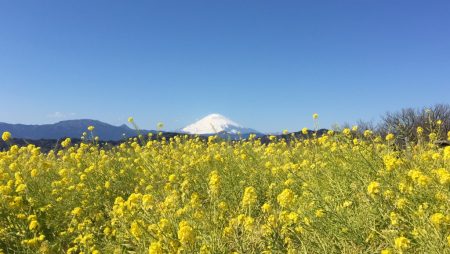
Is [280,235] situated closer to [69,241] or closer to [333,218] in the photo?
[333,218]

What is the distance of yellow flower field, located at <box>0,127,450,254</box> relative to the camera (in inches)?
121

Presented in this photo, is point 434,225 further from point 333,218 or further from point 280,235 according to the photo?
point 280,235

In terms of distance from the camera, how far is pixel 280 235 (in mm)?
3449

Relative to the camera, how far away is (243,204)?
3.53m

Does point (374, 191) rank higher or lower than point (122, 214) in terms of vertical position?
higher

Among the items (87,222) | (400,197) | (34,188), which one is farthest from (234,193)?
(34,188)

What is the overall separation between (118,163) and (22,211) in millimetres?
2158

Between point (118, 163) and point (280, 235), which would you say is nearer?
point (280, 235)

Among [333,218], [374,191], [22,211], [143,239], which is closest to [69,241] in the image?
[22,211]

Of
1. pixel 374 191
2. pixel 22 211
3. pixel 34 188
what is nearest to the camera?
pixel 374 191

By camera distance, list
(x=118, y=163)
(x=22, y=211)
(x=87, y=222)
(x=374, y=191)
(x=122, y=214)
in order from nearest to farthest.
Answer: (x=374, y=191) < (x=122, y=214) < (x=87, y=222) < (x=22, y=211) < (x=118, y=163)

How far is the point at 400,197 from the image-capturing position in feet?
10.9

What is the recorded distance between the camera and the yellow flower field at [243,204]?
121 inches

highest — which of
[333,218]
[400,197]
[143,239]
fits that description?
[400,197]
